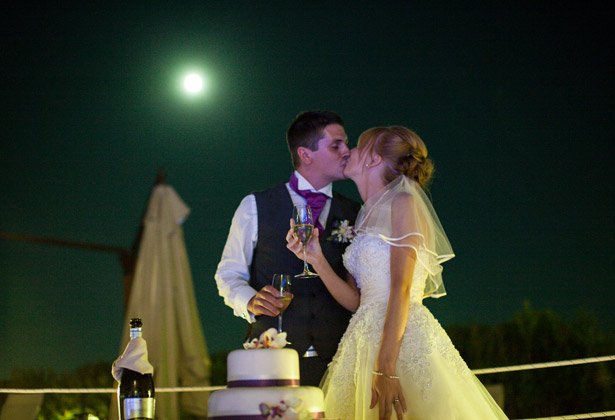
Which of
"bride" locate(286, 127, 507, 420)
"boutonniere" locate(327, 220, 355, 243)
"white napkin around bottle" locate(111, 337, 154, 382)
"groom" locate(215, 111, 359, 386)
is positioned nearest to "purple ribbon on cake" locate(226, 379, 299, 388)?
"white napkin around bottle" locate(111, 337, 154, 382)

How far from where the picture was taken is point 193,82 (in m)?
8.10

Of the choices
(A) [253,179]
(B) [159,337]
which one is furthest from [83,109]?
(B) [159,337]

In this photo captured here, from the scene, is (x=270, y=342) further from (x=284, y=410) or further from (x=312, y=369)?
(x=312, y=369)

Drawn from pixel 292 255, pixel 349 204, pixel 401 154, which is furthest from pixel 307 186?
pixel 401 154

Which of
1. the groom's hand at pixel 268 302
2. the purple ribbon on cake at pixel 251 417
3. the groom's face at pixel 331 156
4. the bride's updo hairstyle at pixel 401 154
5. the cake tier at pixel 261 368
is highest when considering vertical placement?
the groom's face at pixel 331 156

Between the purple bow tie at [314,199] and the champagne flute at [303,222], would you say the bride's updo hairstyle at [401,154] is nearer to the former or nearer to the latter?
the champagne flute at [303,222]

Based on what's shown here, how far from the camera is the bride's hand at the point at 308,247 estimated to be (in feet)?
8.57

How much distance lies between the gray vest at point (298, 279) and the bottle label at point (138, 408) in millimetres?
984

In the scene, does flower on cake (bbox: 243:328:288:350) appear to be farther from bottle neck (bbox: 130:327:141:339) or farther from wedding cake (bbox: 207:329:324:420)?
bottle neck (bbox: 130:327:141:339)

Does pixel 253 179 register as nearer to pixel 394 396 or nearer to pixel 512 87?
pixel 512 87

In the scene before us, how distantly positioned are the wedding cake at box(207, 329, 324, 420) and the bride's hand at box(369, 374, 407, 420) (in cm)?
46

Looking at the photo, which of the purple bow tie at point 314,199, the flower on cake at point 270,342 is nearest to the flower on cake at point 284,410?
the flower on cake at point 270,342

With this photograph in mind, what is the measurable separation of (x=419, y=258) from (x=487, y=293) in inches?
211

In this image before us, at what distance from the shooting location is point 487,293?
299 inches
